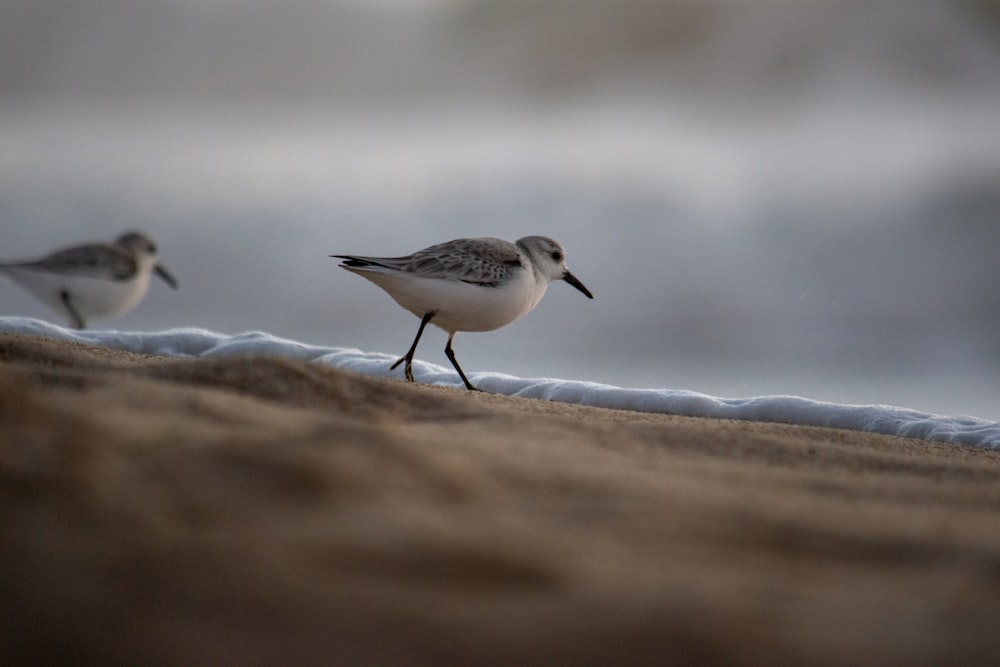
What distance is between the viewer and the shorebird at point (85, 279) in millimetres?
7668

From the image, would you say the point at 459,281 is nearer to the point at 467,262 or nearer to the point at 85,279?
the point at 467,262

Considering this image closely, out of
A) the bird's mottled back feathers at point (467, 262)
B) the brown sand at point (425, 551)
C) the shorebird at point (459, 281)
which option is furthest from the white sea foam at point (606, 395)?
the brown sand at point (425, 551)

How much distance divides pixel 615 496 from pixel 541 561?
476 millimetres

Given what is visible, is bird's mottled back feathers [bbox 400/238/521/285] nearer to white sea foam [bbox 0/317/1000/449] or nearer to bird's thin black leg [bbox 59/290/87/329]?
white sea foam [bbox 0/317/1000/449]

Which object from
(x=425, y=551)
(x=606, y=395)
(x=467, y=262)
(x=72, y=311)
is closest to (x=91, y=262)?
(x=72, y=311)

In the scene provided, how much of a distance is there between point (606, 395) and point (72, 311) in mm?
4904

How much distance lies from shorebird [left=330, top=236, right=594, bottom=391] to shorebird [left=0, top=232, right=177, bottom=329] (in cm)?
390

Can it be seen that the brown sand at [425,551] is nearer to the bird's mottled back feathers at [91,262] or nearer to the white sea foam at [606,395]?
the white sea foam at [606,395]

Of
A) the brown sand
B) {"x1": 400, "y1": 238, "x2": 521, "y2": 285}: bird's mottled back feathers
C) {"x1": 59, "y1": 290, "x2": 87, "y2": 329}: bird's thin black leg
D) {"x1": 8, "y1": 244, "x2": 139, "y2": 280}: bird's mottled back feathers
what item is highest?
{"x1": 8, "y1": 244, "x2": 139, "y2": 280}: bird's mottled back feathers

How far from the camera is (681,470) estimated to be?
7.94 feet

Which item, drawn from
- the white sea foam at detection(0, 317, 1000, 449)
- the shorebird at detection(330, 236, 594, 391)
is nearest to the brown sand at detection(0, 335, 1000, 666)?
the white sea foam at detection(0, 317, 1000, 449)

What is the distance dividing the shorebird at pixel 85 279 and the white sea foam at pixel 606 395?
2150 millimetres

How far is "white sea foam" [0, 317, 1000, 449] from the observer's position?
4426 millimetres

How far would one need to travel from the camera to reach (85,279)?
7.83 m
